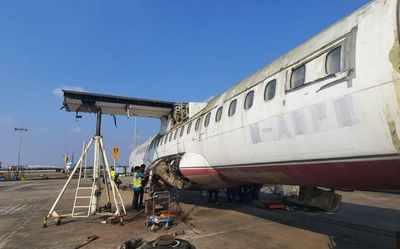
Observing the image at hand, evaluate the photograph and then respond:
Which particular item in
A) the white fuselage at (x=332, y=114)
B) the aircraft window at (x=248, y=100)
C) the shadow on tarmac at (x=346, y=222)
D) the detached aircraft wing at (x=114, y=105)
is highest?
the detached aircraft wing at (x=114, y=105)

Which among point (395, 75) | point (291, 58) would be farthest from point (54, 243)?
point (395, 75)

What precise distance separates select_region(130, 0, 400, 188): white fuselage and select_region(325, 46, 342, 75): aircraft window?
41 mm

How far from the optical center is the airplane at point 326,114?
4.23m

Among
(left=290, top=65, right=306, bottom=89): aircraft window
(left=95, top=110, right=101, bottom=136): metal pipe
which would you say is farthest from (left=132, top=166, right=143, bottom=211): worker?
(left=290, top=65, right=306, bottom=89): aircraft window

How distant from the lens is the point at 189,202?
55.1 ft

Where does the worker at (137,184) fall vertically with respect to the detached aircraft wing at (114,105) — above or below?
below

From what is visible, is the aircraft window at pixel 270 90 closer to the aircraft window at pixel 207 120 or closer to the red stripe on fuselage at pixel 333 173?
the red stripe on fuselage at pixel 333 173

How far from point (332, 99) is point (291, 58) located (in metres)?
1.96

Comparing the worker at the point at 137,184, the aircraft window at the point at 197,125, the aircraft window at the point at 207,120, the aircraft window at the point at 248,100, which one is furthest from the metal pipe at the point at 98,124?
the aircraft window at the point at 248,100

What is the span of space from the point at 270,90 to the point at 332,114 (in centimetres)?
212

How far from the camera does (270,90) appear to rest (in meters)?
6.89

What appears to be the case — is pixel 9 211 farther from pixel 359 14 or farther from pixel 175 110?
pixel 359 14

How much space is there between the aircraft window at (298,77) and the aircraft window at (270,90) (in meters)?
0.64

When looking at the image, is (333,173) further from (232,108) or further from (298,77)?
(232,108)
